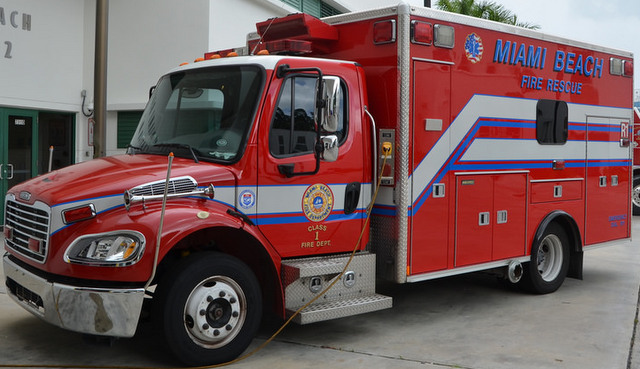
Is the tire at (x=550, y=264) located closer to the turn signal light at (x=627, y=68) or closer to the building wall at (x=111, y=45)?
the turn signal light at (x=627, y=68)

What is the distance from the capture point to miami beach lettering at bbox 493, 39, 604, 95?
7.28m

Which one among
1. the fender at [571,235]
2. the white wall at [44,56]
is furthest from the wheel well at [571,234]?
the white wall at [44,56]

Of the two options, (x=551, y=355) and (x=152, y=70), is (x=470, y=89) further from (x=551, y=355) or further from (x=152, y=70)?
(x=152, y=70)

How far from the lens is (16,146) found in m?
12.9

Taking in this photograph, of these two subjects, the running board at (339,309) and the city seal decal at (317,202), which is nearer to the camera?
the running board at (339,309)

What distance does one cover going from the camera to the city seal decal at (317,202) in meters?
5.72

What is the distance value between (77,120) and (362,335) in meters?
9.87

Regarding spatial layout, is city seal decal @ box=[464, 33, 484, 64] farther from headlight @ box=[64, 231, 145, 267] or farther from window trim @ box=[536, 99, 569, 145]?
headlight @ box=[64, 231, 145, 267]

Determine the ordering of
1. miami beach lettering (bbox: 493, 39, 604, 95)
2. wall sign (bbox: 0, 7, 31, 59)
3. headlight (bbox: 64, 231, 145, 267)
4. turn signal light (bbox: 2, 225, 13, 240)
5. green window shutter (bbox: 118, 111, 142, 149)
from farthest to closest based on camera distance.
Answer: green window shutter (bbox: 118, 111, 142, 149)
wall sign (bbox: 0, 7, 31, 59)
miami beach lettering (bbox: 493, 39, 604, 95)
turn signal light (bbox: 2, 225, 13, 240)
headlight (bbox: 64, 231, 145, 267)

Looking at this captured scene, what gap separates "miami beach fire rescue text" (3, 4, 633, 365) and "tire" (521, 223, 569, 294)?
56mm

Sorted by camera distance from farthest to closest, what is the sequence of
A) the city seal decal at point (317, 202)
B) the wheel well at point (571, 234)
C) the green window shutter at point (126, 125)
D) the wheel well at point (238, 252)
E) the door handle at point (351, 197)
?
1. the green window shutter at point (126, 125)
2. the wheel well at point (571, 234)
3. the door handle at point (351, 197)
4. the city seal decal at point (317, 202)
5. the wheel well at point (238, 252)

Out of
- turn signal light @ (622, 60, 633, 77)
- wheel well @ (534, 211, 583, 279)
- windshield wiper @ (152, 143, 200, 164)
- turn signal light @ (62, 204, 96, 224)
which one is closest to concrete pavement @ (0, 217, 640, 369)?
wheel well @ (534, 211, 583, 279)

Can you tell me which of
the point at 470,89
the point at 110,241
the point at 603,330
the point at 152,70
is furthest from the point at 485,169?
the point at 152,70

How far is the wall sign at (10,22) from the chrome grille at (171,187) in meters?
8.94
